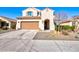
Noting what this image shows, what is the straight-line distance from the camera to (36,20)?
9.98 m

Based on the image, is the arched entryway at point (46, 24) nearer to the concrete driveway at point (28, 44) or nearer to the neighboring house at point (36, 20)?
the neighboring house at point (36, 20)

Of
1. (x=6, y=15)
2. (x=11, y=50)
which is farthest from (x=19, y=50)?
(x=6, y=15)

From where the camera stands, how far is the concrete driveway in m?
8.80

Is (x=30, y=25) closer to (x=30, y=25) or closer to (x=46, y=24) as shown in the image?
(x=30, y=25)

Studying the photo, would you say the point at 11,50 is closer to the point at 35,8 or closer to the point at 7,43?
the point at 7,43

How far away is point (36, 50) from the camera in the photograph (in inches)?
343

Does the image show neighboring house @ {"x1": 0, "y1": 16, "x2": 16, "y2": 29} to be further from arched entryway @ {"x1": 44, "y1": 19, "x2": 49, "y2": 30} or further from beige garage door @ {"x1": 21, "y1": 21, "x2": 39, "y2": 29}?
arched entryway @ {"x1": 44, "y1": 19, "x2": 49, "y2": 30}

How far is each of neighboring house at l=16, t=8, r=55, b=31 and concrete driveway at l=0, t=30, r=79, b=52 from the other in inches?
12.8

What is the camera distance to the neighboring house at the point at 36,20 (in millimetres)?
9711

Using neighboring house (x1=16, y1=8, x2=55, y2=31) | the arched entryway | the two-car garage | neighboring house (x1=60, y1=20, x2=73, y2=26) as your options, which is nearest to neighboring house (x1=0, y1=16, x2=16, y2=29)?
neighboring house (x1=16, y1=8, x2=55, y2=31)

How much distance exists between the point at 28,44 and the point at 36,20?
1.40 m

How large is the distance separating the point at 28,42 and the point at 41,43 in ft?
2.25
